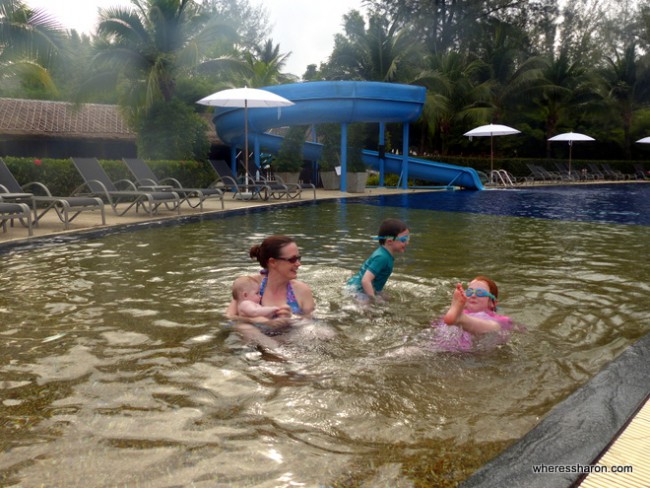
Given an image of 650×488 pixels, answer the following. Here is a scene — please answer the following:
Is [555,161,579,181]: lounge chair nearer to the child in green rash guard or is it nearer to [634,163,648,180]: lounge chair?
[634,163,648,180]: lounge chair

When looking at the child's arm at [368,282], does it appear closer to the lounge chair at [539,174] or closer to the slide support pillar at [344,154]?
the slide support pillar at [344,154]

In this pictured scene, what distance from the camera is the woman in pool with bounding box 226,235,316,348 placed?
3881 mm

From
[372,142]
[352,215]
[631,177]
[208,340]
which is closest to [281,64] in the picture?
[372,142]

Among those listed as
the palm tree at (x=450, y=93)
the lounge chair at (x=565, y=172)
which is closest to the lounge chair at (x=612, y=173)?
the lounge chair at (x=565, y=172)

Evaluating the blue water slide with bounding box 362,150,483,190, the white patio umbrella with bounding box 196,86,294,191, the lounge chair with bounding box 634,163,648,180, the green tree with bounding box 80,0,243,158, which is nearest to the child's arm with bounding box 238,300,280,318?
the white patio umbrella with bounding box 196,86,294,191

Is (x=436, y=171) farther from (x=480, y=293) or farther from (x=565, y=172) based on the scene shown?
(x=480, y=293)

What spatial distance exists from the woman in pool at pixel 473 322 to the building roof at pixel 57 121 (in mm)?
22323

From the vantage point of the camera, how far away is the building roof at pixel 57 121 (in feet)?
79.4

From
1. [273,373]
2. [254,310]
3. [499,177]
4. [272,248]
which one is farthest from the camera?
[499,177]

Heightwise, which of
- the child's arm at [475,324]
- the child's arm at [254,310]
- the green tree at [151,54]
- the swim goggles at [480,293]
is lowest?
the child's arm at [475,324]

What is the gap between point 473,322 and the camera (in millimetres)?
3906

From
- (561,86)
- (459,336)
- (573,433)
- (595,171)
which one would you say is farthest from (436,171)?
(573,433)

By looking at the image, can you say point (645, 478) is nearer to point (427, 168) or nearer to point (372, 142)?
point (427, 168)

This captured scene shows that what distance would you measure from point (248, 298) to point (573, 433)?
7.76ft
